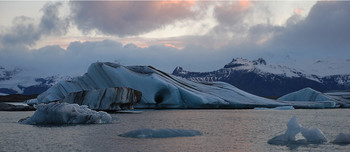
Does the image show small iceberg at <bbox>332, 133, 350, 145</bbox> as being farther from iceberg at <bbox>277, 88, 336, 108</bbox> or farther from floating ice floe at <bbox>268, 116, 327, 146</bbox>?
iceberg at <bbox>277, 88, 336, 108</bbox>

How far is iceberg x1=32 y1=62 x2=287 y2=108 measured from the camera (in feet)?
126

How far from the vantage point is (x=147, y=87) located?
38469 mm

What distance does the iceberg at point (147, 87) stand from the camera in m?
38.5

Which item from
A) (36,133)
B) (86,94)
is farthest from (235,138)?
(86,94)

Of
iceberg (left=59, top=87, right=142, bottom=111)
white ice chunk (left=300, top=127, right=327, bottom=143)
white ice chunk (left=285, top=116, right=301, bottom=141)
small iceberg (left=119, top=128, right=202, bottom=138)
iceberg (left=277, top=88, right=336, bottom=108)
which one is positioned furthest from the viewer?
iceberg (left=277, top=88, right=336, bottom=108)

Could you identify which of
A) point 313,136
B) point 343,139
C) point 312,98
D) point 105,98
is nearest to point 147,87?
point 105,98

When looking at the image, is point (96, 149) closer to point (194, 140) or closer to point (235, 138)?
point (194, 140)

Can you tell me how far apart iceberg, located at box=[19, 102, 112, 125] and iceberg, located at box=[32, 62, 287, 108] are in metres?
15.6

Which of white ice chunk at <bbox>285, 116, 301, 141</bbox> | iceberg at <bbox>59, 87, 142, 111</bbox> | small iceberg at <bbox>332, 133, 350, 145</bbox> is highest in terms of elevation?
iceberg at <bbox>59, 87, 142, 111</bbox>

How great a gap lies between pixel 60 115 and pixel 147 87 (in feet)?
53.7

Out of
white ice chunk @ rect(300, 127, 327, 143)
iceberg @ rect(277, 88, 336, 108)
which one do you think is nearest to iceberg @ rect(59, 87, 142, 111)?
white ice chunk @ rect(300, 127, 327, 143)

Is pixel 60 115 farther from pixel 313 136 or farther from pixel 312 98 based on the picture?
pixel 312 98

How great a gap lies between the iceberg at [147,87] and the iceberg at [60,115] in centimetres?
1564

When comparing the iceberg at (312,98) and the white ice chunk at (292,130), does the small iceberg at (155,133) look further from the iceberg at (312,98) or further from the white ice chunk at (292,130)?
the iceberg at (312,98)
